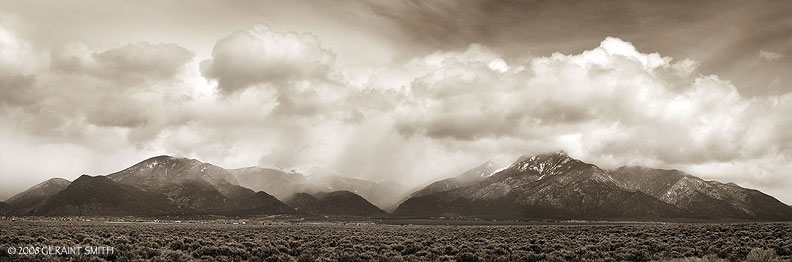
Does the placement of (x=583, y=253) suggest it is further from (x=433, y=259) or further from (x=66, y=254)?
(x=66, y=254)

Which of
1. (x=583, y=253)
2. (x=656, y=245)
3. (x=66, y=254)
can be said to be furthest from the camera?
(x=656, y=245)

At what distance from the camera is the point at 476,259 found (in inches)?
1065

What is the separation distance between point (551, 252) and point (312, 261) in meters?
14.6

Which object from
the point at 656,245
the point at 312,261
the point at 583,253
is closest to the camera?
the point at 312,261

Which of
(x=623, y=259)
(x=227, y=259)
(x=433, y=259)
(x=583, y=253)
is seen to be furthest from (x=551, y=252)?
(x=227, y=259)

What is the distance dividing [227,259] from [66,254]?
7.90 meters

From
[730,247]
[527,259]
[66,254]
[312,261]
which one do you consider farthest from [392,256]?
[730,247]

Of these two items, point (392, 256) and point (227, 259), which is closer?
point (227, 259)

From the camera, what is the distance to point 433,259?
2723 centimetres

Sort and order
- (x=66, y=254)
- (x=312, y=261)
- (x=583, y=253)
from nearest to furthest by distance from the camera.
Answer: (x=66, y=254) < (x=312, y=261) < (x=583, y=253)

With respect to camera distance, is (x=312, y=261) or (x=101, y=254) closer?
(x=101, y=254)

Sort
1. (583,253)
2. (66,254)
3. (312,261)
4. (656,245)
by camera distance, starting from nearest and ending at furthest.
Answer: (66,254) → (312,261) → (583,253) → (656,245)

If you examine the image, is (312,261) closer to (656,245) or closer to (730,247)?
(656,245)

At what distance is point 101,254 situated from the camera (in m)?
24.5
